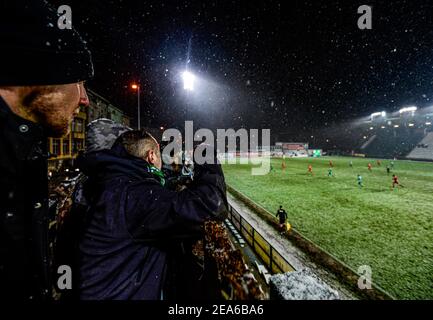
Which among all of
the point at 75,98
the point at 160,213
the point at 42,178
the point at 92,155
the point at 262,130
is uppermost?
the point at 262,130

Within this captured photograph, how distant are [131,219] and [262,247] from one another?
8.41 m

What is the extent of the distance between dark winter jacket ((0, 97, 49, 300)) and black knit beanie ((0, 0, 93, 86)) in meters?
0.18

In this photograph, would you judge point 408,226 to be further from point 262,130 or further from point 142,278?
point 262,130

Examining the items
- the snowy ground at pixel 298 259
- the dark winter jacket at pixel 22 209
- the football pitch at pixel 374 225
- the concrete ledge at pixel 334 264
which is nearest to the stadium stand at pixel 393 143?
the football pitch at pixel 374 225

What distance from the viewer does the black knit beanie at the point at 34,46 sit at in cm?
104

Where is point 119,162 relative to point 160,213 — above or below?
above

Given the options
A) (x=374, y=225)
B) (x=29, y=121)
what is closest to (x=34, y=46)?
(x=29, y=121)

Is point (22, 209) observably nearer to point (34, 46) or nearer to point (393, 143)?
point (34, 46)

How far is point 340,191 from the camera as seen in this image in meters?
22.0

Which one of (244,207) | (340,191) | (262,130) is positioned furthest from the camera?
(262,130)

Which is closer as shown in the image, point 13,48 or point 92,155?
point 13,48

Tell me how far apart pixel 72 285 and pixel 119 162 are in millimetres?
1002

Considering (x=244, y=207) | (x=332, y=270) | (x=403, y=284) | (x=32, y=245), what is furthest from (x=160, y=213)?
(x=244, y=207)

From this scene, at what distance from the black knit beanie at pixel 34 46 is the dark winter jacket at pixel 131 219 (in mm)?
621
